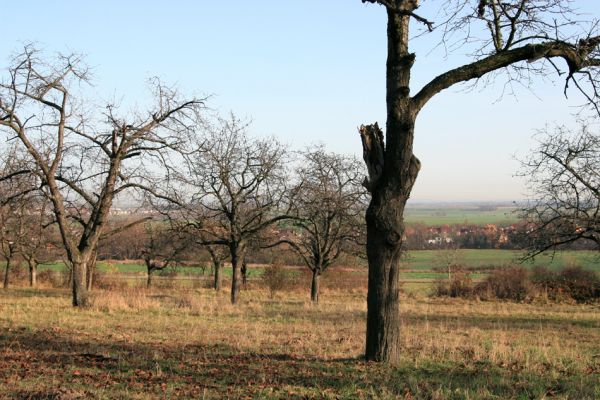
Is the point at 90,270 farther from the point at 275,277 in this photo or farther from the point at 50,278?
the point at 50,278

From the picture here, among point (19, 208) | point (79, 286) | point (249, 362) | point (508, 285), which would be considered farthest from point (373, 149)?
point (508, 285)

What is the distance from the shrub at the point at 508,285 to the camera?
3572 cm

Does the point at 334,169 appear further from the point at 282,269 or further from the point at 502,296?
the point at 502,296

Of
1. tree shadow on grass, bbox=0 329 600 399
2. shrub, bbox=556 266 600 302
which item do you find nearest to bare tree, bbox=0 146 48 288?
tree shadow on grass, bbox=0 329 600 399

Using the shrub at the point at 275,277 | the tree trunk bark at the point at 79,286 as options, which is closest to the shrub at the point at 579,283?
the shrub at the point at 275,277

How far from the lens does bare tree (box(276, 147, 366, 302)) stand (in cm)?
2450

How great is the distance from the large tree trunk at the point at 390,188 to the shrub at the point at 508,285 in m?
30.2

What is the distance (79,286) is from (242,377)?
38.5 ft

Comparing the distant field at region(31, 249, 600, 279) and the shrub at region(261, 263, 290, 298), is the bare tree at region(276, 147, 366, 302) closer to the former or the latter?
the shrub at region(261, 263, 290, 298)

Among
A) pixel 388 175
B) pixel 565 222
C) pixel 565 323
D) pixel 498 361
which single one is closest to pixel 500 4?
pixel 388 175

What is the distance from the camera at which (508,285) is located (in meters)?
36.4

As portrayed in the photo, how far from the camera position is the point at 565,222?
1989 cm

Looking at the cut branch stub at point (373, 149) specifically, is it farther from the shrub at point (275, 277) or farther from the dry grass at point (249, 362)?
the shrub at point (275, 277)

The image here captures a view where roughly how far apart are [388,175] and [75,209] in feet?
46.3
